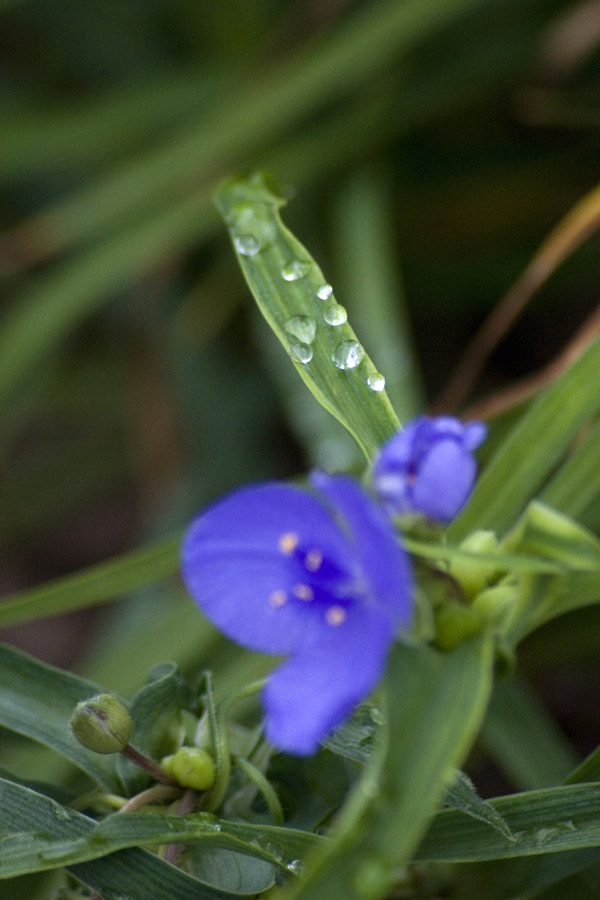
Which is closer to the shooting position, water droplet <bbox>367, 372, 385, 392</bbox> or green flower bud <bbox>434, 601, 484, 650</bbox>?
green flower bud <bbox>434, 601, 484, 650</bbox>

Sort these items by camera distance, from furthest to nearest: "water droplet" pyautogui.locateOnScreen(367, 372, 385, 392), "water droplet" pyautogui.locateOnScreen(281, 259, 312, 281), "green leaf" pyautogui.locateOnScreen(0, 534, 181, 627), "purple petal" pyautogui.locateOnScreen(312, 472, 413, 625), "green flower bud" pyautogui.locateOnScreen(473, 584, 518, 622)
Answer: "green leaf" pyautogui.locateOnScreen(0, 534, 181, 627) → "water droplet" pyautogui.locateOnScreen(281, 259, 312, 281) → "water droplet" pyautogui.locateOnScreen(367, 372, 385, 392) → "green flower bud" pyautogui.locateOnScreen(473, 584, 518, 622) → "purple petal" pyautogui.locateOnScreen(312, 472, 413, 625)

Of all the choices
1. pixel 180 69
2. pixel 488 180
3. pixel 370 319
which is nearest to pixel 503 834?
pixel 370 319

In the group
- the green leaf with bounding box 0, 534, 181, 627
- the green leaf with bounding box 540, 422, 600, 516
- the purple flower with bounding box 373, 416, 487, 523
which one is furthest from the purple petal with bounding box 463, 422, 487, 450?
the green leaf with bounding box 0, 534, 181, 627

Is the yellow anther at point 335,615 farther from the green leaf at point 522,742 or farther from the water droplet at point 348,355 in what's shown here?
the green leaf at point 522,742

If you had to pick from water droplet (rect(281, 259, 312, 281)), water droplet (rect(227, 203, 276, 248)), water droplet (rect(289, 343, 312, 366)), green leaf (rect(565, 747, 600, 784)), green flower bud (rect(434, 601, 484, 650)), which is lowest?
green leaf (rect(565, 747, 600, 784))

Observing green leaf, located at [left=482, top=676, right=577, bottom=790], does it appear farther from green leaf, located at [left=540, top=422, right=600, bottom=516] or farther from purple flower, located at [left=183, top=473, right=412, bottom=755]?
purple flower, located at [left=183, top=473, right=412, bottom=755]

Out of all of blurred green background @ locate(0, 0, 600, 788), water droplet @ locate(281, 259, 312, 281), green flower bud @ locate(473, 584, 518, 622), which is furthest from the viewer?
blurred green background @ locate(0, 0, 600, 788)

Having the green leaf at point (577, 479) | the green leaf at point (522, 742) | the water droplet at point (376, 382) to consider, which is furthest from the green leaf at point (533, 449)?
the green leaf at point (522, 742)
